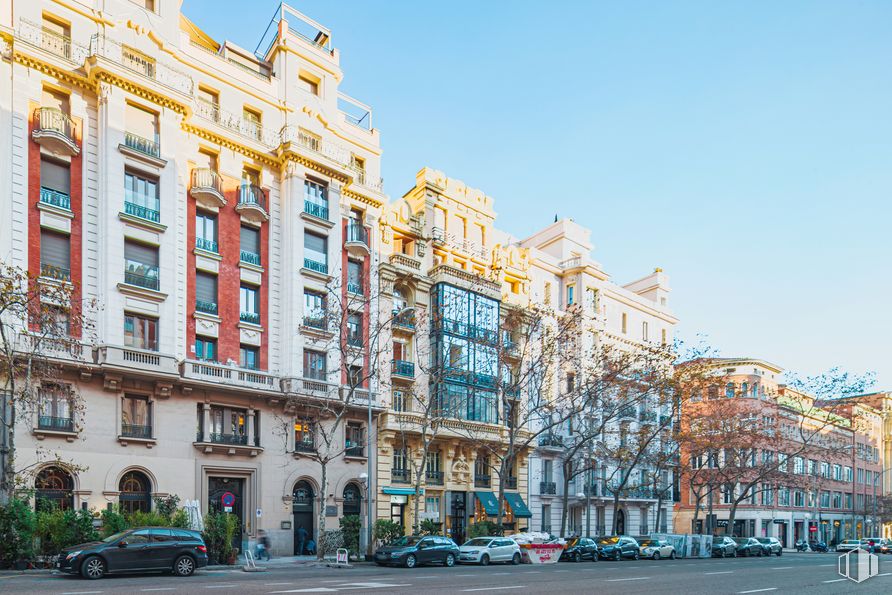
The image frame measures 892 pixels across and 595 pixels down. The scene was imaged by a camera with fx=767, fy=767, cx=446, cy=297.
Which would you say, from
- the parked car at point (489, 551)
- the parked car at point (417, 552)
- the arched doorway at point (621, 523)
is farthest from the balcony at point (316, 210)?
the arched doorway at point (621, 523)

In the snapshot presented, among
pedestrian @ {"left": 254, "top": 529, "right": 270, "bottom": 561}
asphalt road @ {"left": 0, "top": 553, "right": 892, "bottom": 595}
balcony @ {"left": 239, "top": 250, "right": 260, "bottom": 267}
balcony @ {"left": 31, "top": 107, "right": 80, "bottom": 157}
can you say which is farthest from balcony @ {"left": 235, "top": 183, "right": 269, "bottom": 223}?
asphalt road @ {"left": 0, "top": 553, "right": 892, "bottom": 595}

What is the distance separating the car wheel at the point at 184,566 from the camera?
24250 millimetres

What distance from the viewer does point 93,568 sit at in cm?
2225

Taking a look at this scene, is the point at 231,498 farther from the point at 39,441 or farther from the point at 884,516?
the point at 884,516

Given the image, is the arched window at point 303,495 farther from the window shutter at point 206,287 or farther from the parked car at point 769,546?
the parked car at point 769,546

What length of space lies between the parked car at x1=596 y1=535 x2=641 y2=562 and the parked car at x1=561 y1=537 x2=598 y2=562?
1116 mm

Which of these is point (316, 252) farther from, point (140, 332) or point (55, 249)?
point (55, 249)

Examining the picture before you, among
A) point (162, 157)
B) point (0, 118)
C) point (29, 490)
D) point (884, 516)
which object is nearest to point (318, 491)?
point (29, 490)

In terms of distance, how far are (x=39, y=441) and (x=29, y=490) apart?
278 cm

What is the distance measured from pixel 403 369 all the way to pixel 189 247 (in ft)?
47.2

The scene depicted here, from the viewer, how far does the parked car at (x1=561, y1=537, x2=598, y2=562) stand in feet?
130

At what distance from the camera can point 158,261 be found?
3431 cm

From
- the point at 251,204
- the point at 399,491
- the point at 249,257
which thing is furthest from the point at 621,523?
the point at 251,204

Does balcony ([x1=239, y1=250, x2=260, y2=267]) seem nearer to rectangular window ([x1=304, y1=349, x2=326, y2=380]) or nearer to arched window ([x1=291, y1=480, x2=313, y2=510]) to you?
rectangular window ([x1=304, y1=349, x2=326, y2=380])
